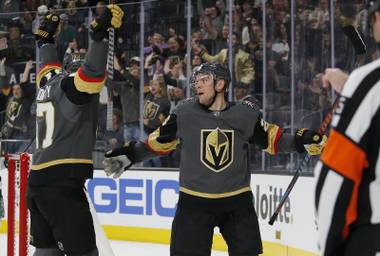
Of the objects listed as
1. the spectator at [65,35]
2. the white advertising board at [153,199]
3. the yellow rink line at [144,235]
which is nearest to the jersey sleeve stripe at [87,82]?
the white advertising board at [153,199]

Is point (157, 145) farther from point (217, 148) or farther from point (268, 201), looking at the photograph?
point (268, 201)

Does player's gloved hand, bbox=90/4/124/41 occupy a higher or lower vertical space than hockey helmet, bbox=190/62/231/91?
higher

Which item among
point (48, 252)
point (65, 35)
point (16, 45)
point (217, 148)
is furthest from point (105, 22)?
point (16, 45)

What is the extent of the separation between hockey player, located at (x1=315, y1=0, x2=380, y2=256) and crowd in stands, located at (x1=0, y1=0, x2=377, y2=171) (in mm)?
3995

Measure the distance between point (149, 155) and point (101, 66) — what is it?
0.66 meters

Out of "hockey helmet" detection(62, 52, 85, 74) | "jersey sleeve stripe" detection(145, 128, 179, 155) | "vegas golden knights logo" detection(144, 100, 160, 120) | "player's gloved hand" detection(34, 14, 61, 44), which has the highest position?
"player's gloved hand" detection(34, 14, 61, 44)

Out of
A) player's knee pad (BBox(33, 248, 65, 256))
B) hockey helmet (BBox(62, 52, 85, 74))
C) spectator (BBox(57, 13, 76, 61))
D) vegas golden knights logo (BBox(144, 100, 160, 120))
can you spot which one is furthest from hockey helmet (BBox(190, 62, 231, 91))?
spectator (BBox(57, 13, 76, 61))

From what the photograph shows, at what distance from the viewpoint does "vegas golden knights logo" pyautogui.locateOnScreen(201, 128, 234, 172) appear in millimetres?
3934

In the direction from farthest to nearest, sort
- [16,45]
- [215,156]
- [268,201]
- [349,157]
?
[16,45], [268,201], [215,156], [349,157]

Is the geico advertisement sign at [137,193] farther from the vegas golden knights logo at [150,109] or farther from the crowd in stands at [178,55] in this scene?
the vegas golden knights logo at [150,109]

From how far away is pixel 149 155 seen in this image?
411 centimetres

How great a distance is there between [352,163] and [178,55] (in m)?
6.53

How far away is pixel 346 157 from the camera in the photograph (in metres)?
1.94

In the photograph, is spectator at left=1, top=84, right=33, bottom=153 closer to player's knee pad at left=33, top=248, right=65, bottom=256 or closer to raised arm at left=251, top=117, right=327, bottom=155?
player's knee pad at left=33, top=248, right=65, bottom=256
